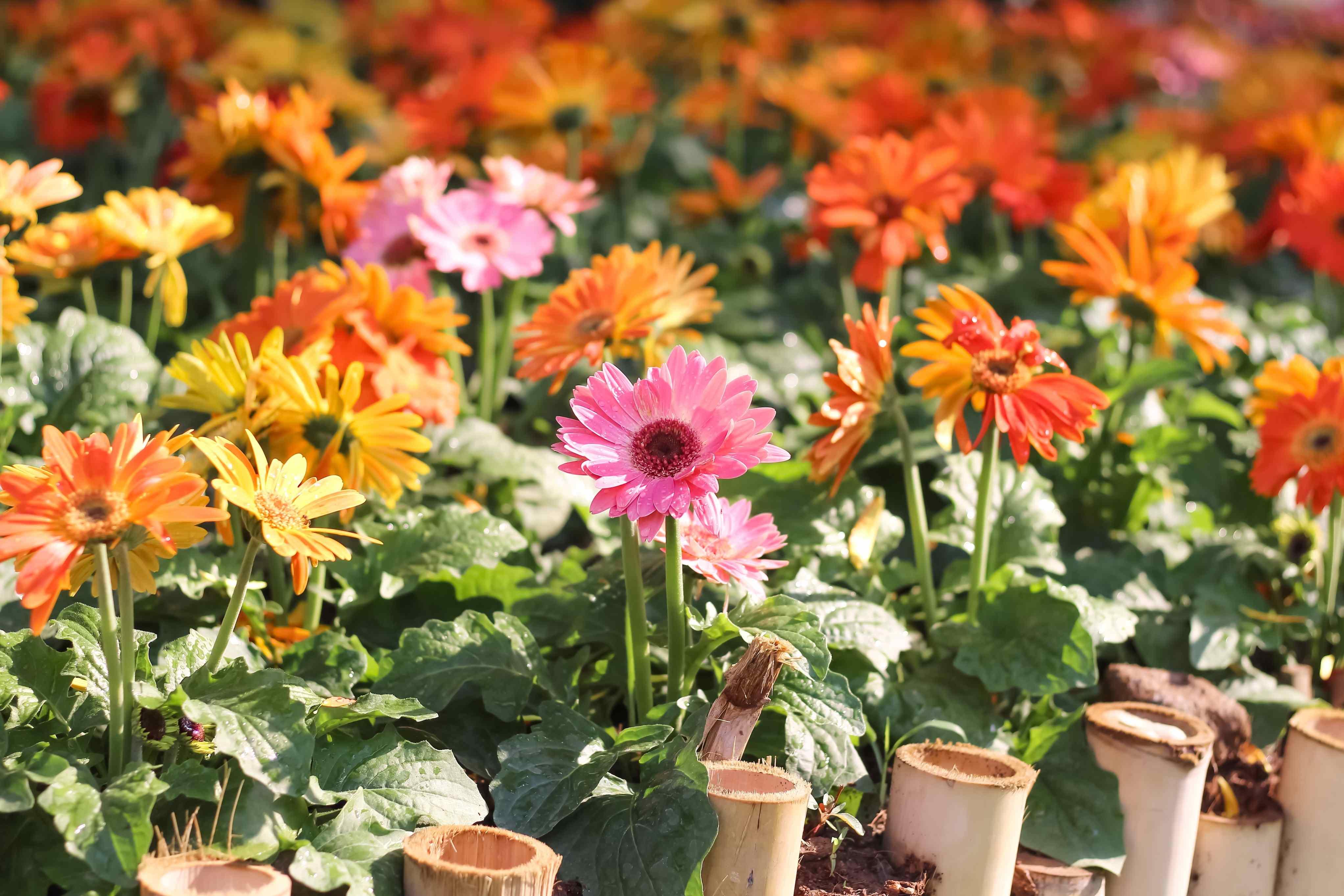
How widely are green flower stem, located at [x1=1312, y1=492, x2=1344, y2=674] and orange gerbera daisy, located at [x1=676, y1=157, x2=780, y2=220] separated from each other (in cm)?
176

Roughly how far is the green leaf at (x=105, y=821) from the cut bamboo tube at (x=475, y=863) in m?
0.28

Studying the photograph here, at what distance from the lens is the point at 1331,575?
232cm

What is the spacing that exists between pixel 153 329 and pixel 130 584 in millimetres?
1288

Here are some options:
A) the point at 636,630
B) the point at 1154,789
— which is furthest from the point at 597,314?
the point at 1154,789

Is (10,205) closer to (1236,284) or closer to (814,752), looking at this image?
(814,752)

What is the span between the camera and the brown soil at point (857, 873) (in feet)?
5.75

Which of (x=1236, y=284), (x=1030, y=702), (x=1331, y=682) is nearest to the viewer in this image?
(x=1030, y=702)

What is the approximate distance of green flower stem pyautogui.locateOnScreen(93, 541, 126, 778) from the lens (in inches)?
53.9

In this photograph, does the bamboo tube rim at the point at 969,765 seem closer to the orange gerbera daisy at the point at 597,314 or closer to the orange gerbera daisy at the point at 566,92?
the orange gerbera daisy at the point at 597,314

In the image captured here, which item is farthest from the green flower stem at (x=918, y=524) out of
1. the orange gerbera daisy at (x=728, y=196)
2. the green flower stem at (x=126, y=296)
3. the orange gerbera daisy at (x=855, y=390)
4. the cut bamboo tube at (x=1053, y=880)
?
the orange gerbera daisy at (x=728, y=196)

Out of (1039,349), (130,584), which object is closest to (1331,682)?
(1039,349)

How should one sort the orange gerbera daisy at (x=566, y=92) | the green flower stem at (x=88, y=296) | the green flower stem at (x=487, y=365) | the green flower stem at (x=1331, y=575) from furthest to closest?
the orange gerbera daisy at (x=566, y=92) → the green flower stem at (x=487, y=365) → the green flower stem at (x=88, y=296) → the green flower stem at (x=1331, y=575)

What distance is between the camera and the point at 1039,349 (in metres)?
1.85

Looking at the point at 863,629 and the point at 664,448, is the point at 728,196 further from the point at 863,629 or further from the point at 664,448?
the point at 664,448
